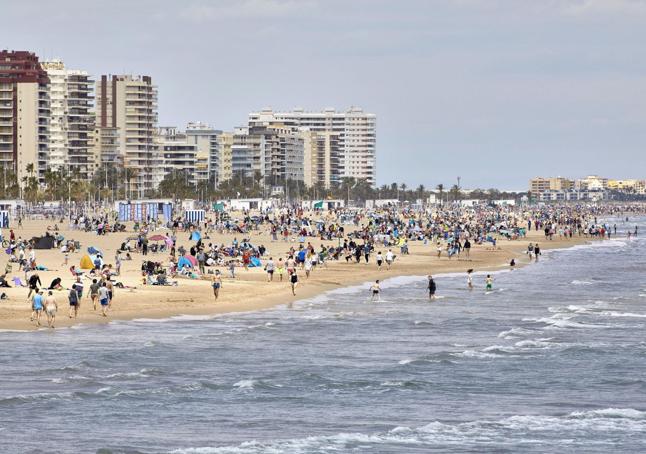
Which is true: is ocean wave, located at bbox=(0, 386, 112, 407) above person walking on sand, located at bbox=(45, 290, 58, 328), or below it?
below

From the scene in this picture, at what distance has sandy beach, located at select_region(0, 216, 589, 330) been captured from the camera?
41906 mm

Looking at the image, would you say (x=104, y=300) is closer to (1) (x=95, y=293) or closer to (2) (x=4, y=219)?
(1) (x=95, y=293)

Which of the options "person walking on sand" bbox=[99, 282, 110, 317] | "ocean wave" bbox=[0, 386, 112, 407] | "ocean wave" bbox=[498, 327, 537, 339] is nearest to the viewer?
"ocean wave" bbox=[0, 386, 112, 407]

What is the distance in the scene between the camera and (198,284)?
173 feet

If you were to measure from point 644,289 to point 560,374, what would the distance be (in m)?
32.4

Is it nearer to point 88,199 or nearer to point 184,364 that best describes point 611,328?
point 184,364

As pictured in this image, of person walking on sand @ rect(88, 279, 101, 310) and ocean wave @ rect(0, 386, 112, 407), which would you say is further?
person walking on sand @ rect(88, 279, 101, 310)

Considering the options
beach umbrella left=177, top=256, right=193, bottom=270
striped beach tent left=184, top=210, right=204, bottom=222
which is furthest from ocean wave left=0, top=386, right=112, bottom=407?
striped beach tent left=184, top=210, right=204, bottom=222

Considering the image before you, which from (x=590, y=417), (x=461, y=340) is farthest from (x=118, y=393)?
(x=461, y=340)

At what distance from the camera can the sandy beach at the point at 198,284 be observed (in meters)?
41.9

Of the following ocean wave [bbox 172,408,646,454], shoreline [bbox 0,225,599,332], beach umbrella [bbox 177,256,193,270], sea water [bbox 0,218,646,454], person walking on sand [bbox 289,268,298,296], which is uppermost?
beach umbrella [bbox 177,256,193,270]

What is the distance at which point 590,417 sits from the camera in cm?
2678

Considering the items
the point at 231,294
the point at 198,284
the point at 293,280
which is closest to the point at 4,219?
the point at 198,284

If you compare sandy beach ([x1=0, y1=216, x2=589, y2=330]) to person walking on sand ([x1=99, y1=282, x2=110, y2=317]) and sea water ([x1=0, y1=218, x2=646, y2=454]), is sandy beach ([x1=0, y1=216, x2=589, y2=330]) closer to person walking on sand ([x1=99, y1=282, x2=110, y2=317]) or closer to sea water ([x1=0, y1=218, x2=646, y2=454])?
person walking on sand ([x1=99, y1=282, x2=110, y2=317])
